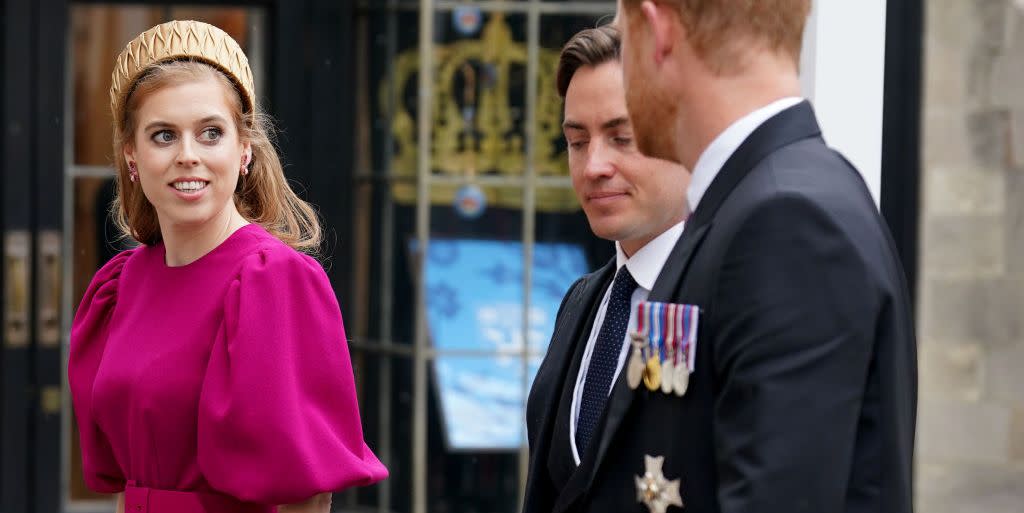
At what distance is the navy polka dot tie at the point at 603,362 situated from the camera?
1804 mm

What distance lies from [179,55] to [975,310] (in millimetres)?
2952

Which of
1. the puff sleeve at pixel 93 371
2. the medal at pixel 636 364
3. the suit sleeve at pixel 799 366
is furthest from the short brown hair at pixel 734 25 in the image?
the puff sleeve at pixel 93 371

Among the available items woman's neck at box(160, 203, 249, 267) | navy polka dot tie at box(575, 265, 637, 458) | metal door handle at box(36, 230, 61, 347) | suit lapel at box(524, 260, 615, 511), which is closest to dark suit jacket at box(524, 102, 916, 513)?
navy polka dot tie at box(575, 265, 637, 458)

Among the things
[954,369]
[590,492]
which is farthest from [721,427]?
[954,369]

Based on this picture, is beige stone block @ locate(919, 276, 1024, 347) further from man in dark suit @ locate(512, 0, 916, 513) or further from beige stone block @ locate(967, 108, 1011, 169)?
man in dark suit @ locate(512, 0, 916, 513)

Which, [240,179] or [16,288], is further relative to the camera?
[16,288]

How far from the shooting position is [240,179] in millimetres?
2221

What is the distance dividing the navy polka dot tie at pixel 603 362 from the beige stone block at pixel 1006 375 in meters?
2.72

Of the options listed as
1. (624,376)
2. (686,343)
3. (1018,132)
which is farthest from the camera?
(1018,132)

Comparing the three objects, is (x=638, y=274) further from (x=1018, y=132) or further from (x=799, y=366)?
(x=1018, y=132)

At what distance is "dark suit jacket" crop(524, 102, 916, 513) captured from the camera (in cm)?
124

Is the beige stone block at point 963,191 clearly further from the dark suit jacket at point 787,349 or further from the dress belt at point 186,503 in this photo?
the dark suit jacket at point 787,349

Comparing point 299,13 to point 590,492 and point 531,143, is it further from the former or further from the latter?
point 590,492

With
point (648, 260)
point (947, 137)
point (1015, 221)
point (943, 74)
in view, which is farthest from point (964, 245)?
point (648, 260)
